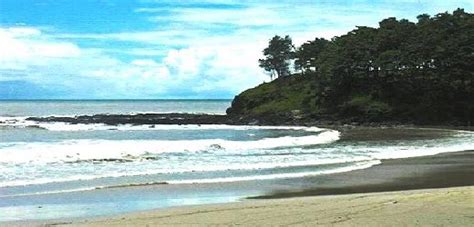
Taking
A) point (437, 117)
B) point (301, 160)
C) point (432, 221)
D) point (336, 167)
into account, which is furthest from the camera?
point (437, 117)

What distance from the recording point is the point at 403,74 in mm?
63250

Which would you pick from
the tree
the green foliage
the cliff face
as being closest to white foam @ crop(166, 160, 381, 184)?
the green foliage

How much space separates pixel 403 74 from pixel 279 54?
35.8 m

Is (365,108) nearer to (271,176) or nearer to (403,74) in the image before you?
(403,74)

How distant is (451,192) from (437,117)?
4875 centimetres

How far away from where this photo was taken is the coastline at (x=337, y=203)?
10.3 meters

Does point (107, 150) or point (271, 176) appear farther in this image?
point (107, 150)

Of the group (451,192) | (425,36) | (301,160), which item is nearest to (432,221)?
(451,192)

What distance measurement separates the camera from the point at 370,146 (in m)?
31.3

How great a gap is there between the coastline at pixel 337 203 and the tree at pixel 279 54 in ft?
256

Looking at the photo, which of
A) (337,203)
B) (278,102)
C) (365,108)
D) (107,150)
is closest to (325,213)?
(337,203)

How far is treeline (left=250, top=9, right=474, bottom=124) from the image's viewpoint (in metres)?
60.6

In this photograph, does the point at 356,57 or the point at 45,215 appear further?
the point at 356,57

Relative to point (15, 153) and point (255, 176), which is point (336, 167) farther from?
point (15, 153)
